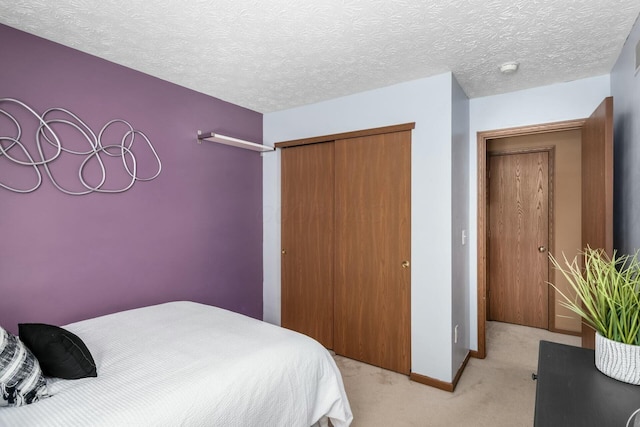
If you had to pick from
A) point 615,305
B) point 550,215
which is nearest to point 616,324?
point 615,305

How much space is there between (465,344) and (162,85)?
352cm

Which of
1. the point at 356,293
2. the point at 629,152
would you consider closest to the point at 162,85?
the point at 356,293

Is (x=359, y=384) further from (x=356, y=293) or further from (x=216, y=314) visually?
(x=216, y=314)

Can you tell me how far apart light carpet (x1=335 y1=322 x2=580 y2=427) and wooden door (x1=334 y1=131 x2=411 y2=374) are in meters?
0.21

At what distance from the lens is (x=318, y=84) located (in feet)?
9.20

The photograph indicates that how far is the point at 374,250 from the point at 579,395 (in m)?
1.84

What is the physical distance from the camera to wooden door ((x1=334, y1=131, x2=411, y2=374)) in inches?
109

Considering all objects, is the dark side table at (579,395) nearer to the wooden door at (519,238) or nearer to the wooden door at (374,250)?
the wooden door at (374,250)

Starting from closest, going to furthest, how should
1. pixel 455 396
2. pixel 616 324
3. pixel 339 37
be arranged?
pixel 616 324
pixel 339 37
pixel 455 396

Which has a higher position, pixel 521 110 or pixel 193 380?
pixel 521 110

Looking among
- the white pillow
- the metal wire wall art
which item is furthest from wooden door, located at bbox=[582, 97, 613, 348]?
the metal wire wall art

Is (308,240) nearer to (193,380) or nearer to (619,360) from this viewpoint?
(193,380)

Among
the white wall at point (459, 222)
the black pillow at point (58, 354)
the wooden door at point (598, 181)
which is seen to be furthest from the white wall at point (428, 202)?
the black pillow at point (58, 354)

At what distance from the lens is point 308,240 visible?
11.1ft
